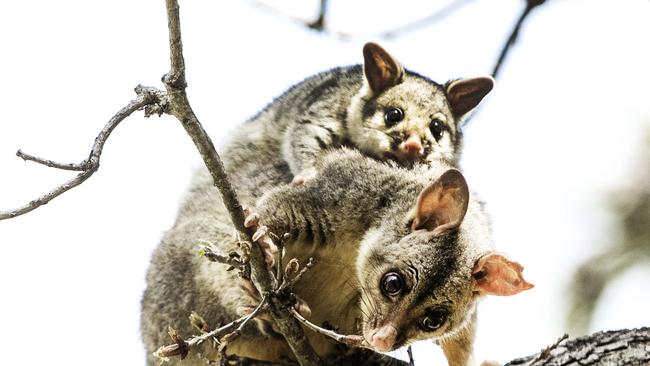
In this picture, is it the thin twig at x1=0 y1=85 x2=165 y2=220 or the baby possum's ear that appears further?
the baby possum's ear

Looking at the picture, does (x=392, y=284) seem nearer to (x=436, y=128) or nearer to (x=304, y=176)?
(x=304, y=176)

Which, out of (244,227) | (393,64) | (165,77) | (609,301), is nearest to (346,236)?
(244,227)

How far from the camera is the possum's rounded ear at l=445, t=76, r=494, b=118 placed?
6.07 metres

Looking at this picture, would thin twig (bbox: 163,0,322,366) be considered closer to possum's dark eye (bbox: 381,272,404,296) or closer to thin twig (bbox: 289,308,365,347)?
thin twig (bbox: 289,308,365,347)

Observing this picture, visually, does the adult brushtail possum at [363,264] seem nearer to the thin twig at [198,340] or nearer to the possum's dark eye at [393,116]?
the thin twig at [198,340]

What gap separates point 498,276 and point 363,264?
639mm

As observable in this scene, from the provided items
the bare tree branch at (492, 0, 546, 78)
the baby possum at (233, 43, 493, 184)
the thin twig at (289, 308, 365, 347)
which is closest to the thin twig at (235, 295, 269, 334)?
the thin twig at (289, 308, 365, 347)

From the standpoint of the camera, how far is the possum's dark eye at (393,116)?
19.5 feet

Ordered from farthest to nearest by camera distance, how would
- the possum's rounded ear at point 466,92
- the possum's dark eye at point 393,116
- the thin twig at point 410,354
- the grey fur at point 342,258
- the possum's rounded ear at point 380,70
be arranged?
the possum's rounded ear at point 380,70 < the possum's rounded ear at point 466,92 < the possum's dark eye at point 393,116 < the thin twig at point 410,354 < the grey fur at point 342,258

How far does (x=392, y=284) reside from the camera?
4.10 m

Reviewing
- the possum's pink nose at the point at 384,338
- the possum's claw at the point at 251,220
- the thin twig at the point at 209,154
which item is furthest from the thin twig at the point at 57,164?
the possum's pink nose at the point at 384,338

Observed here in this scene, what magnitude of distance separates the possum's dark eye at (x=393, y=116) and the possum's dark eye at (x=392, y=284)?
76.5 inches

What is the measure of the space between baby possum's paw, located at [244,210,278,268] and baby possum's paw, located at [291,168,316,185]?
93 centimetres

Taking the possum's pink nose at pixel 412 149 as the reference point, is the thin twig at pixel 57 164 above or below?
above
